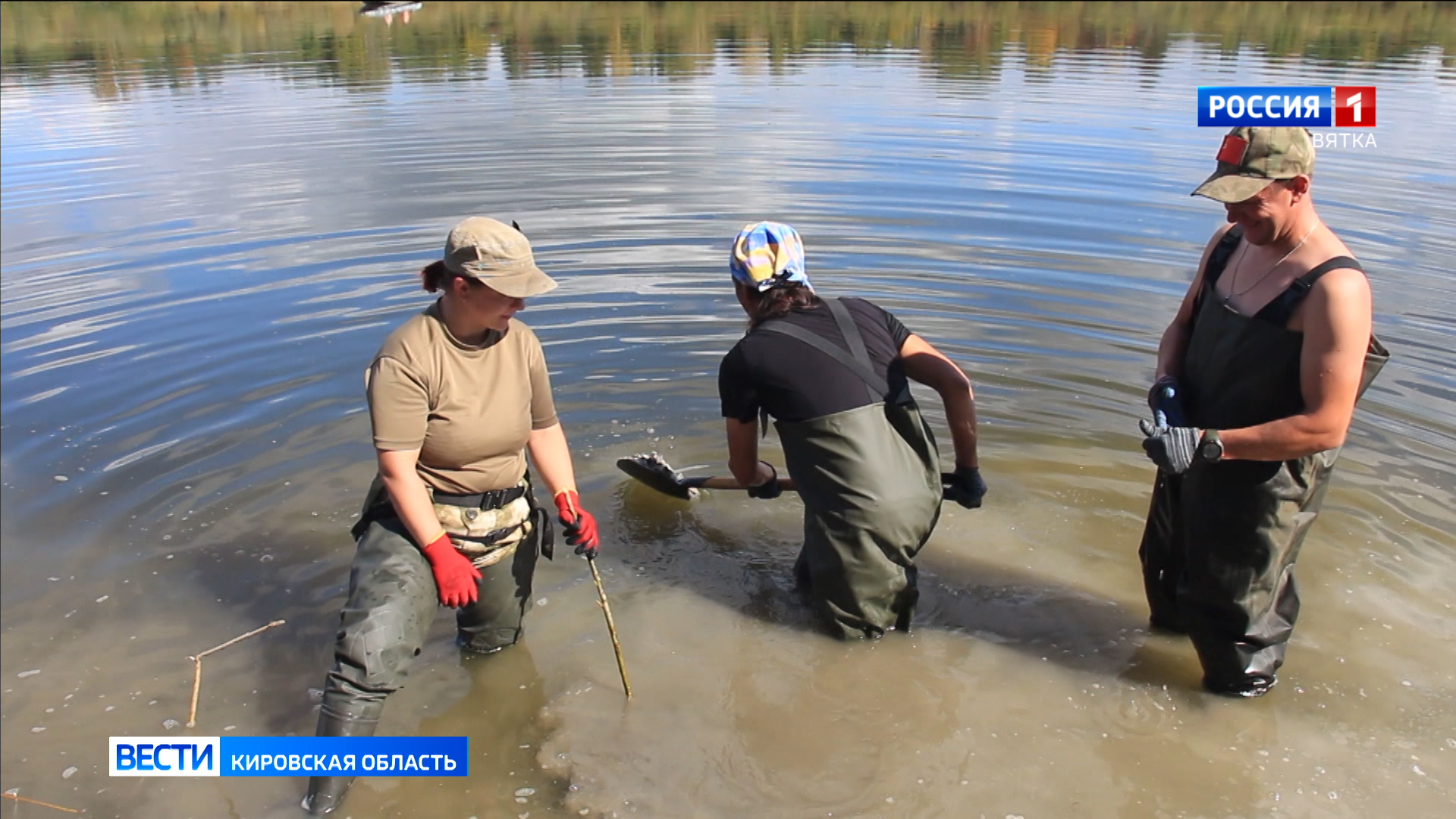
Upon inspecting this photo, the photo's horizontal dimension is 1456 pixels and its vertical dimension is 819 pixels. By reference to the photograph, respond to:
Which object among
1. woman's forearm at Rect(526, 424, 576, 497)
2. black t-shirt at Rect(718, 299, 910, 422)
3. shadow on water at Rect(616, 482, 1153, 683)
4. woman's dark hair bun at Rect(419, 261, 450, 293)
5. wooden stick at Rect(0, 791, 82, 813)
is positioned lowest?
wooden stick at Rect(0, 791, 82, 813)

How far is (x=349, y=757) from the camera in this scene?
3.94m

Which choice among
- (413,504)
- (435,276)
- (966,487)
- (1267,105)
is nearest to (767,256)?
(435,276)

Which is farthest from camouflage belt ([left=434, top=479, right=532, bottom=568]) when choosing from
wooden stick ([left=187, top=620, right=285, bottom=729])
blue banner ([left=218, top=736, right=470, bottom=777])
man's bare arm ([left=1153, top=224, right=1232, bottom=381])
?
man's bare arm ([left=1153, top=224, right=1232, bottom=381])

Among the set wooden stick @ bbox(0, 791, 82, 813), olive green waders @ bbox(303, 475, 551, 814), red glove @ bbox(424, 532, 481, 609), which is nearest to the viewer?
olive green waders @ bbox(303, 475, 551, 814)

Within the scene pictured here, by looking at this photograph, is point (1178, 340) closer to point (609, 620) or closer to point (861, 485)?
point (861, 485)

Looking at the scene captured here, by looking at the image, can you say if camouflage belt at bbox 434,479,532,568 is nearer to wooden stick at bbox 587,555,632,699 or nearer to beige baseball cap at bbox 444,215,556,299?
wooden stick at bbox 587,555,632,699

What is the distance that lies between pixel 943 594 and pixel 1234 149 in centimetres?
256


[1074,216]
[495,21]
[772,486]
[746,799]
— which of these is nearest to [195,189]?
[1074,216]

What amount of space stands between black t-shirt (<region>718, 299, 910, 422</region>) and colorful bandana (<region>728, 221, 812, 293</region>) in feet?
0.56

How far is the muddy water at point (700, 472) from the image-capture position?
13.7 ft

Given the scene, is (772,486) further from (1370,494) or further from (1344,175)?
(1344,175)

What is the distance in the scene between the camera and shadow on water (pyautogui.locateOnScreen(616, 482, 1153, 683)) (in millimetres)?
4816

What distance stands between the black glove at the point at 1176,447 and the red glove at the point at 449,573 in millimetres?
2455

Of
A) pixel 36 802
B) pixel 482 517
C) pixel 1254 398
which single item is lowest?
pixel 36 802
